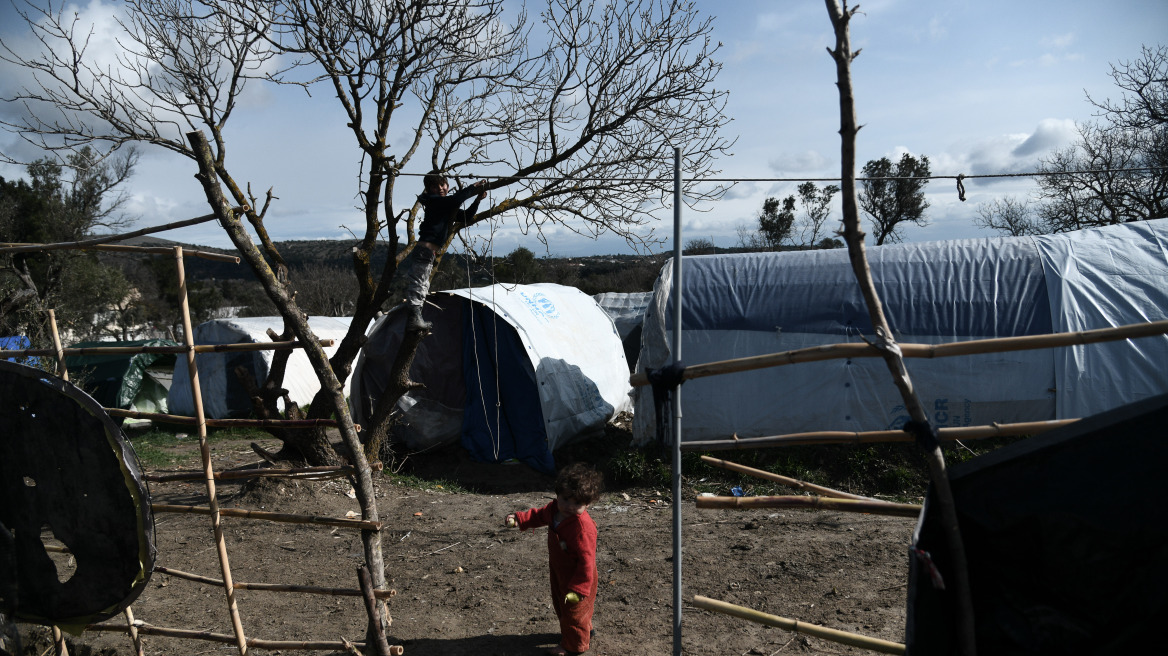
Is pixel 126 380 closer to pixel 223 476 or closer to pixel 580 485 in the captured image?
pixel 223 476

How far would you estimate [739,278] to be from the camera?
9.32m

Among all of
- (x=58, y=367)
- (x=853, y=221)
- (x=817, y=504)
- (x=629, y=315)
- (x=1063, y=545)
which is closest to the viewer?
(x=1063, y=545)

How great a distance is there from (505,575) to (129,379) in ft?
39.7

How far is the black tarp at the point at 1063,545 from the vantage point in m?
1.72

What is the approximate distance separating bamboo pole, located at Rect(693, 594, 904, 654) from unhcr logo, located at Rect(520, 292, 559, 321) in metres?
7.69

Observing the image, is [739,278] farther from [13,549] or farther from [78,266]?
[78,266]

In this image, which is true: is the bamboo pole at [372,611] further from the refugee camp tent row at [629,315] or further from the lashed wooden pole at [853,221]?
the refugee camp tent row at [629,315]

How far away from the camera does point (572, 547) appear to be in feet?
12.0

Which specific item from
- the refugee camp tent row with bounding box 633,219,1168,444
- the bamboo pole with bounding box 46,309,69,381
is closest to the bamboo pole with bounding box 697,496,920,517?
the bamboo pole with bounding box 46,309,69,381

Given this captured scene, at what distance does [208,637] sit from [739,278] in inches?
293

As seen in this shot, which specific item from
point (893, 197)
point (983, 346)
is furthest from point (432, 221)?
point (893, 197)

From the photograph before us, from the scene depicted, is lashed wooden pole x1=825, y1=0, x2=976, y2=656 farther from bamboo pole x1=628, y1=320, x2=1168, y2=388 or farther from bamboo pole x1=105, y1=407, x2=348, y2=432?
bamboo pole x1=105, y1=407, x2=348, y2=432

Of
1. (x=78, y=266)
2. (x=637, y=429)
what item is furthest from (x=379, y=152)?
(x=78, y=266)

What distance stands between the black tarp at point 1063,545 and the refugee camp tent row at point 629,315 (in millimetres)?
12858
